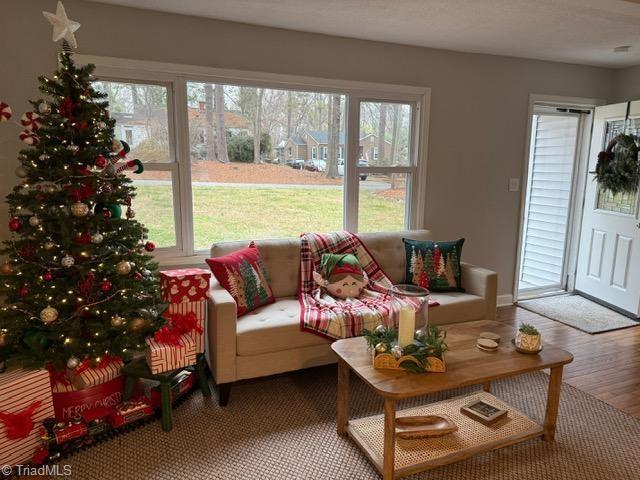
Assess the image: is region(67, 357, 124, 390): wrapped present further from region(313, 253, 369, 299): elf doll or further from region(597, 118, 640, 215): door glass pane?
region(597, 118, 640, 215): door glass pane

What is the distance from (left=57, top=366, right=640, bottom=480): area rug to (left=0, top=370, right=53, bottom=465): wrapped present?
0.22 m

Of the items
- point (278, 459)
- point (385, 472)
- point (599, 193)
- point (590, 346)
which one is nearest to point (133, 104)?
point (278, 459)

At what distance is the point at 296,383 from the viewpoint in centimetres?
276

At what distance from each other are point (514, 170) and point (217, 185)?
2759 millimetres

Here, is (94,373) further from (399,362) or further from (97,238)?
(399,362)

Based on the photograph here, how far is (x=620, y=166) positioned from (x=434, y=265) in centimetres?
224

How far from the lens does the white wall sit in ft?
8.48

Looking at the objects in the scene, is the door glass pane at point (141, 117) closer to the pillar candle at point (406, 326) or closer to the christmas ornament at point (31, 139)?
the christmas ornament at point (31, 139)

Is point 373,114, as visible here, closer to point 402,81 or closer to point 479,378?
Result: point 402,81

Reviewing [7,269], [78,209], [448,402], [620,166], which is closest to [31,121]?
[78,209]

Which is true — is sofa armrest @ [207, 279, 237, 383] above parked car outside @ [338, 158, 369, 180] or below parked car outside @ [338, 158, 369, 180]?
below

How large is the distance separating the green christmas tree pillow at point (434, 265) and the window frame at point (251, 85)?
0.56 metres

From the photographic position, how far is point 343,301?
9.37 feet

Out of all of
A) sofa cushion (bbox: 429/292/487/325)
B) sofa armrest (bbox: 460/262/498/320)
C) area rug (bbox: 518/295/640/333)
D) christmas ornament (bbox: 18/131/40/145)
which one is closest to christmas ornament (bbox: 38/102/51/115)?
christmas ornament (bbox: 18/131/40/145)
